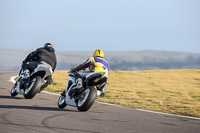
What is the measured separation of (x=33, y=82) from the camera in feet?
37.4

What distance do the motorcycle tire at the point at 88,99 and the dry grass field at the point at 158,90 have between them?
2597 millimetres

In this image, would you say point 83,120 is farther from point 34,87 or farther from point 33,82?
point 33,82

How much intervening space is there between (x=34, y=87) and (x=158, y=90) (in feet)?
27.6

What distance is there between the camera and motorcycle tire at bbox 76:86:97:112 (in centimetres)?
928

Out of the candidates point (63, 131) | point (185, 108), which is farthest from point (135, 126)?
point (185, 108)

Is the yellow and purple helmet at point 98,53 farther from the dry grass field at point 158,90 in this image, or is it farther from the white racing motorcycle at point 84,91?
the dry grass field at point 158,90

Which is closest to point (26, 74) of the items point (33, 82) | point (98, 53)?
point (33, 82)

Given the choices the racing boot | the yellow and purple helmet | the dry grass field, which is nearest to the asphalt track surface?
the racing boot

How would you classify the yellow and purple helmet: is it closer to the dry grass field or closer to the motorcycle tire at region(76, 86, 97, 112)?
the motorcycle tire at region(76, 86, 97, 112)

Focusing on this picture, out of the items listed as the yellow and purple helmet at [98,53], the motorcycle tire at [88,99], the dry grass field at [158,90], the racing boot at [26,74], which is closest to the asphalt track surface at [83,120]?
the motorcycle tire at [88,99]

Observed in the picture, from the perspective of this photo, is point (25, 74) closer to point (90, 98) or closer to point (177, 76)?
point (90, 98)

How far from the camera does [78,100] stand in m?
9.87

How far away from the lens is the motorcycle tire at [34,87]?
11.3m

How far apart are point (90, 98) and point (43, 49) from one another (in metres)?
3.71
